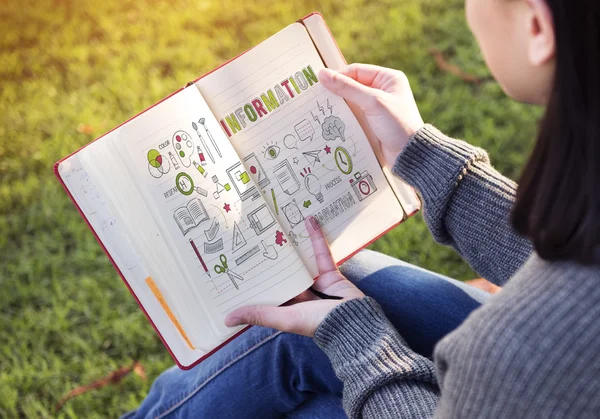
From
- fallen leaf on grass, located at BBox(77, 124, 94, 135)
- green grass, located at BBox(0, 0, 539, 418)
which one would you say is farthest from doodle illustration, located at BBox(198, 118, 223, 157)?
fallen leaf on grass, located at BBox(77, 124, 94, 135)

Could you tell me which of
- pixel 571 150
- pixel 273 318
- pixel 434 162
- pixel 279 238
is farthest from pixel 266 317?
pixel 571 150

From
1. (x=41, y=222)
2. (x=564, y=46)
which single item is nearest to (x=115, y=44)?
(x=41, y=222)

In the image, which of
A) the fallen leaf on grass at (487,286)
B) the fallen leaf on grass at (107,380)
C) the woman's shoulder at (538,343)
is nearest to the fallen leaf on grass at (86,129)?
the fallen leaf on grass at (107,380)

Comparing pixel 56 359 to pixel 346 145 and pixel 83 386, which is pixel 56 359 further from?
pixel 346 145

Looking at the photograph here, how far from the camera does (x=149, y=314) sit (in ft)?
2.88

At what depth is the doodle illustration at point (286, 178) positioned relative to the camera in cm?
94

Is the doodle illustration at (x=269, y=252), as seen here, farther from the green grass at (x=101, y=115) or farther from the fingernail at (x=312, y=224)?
the green grass at (x=101, y=115)

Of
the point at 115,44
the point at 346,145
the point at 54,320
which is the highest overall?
the point at 115,44

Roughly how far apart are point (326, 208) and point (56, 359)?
803mm

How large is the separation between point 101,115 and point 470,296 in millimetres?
1218

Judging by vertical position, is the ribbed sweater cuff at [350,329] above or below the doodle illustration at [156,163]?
below

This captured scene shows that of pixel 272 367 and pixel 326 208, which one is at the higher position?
pixel 326 208

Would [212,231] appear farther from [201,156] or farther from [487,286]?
[487,286]

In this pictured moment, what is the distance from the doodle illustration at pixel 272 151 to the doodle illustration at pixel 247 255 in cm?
14
